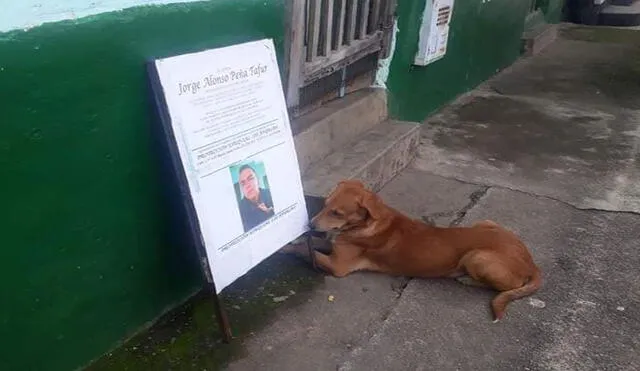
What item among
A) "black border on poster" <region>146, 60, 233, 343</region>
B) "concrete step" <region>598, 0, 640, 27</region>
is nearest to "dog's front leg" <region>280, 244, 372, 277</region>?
"black border on poster" <region>146, 60, 233, 343</region>

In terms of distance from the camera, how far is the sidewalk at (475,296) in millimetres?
2906

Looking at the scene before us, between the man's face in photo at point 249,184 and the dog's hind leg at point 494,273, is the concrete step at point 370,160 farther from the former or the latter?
the dog's hind leg at point 494,273

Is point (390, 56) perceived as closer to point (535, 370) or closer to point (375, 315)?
point (375, 315)

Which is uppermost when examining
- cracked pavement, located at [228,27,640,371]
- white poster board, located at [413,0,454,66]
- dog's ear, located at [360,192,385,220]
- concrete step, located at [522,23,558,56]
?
white poster board, located at [413,0,454,66]

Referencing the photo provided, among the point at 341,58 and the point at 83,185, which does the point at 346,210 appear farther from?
the point at 341,58

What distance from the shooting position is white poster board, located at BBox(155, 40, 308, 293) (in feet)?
8.84

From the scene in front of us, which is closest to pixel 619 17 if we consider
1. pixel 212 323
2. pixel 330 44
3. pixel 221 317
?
pixel 330 44

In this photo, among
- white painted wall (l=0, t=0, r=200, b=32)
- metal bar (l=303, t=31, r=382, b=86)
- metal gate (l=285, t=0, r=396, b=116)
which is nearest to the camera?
white painted wall (l=0, t=0, r=200, b=32)

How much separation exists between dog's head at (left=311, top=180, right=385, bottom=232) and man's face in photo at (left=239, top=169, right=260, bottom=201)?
0.38 m

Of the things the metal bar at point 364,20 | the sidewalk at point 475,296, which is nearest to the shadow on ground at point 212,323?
the sidewalk at point 475,296

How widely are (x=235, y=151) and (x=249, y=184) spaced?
0.18m

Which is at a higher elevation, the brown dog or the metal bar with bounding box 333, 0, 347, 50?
the metal bar with bounding box 333, 0, 347, 50

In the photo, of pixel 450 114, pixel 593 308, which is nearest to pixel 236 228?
pixel 593 308

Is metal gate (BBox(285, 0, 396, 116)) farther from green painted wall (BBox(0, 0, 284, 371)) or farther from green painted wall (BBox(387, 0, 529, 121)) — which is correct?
green painted wall (BBox(0, 0, 284, 371))
